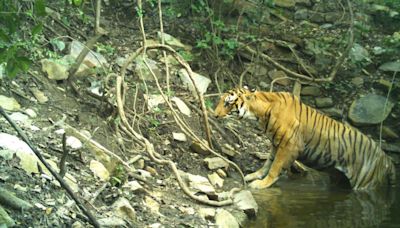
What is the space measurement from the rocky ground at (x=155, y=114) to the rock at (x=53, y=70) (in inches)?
0.5

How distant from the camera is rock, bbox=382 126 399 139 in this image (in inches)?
339

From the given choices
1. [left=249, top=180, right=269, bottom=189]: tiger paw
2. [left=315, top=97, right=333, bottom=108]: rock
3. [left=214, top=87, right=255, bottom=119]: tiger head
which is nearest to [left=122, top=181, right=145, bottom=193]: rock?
[left=249, top=180, right=269, bottom=189]: tiger paw

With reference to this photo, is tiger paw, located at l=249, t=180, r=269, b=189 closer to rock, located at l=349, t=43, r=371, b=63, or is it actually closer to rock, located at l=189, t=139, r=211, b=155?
rock, located at l=189, t=139, r=211, b=155

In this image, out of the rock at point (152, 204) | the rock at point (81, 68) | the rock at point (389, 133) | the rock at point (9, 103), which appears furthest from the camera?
the rock at point (389, 133)

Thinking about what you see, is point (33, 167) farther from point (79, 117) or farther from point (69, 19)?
point (69, 19)

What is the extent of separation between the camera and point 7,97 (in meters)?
5.03

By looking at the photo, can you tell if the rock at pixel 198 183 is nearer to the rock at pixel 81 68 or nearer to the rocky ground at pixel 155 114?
the rocky ground at pixel 155 114

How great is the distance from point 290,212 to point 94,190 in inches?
82.9

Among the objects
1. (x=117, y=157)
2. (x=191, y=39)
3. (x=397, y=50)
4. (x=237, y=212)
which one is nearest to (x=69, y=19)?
(x=191, y=39)

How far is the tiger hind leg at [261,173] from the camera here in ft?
21.2

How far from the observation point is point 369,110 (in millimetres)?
8805

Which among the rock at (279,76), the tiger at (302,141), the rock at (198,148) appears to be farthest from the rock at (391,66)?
the rock at (198,148)

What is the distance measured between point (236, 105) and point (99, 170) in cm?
246

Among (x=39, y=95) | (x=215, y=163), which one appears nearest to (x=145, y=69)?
(x=215, y=163)
